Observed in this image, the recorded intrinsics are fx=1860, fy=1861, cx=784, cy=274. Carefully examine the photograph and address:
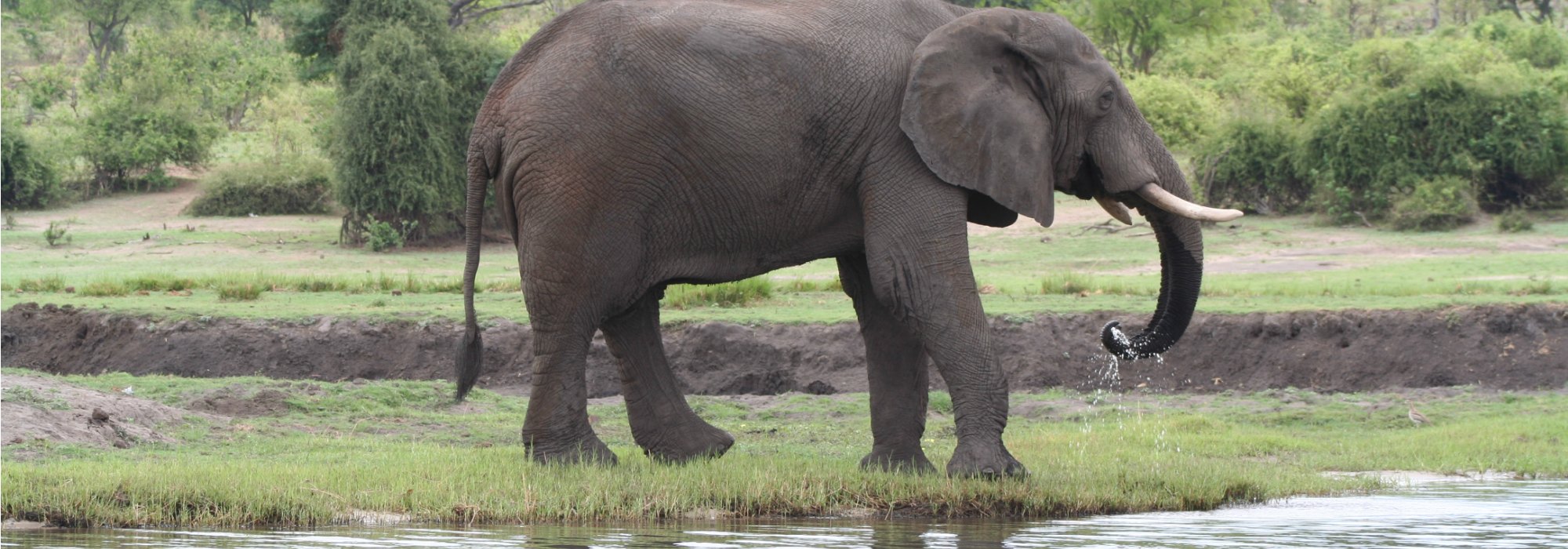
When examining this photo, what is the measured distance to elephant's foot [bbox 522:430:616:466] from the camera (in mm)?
9430

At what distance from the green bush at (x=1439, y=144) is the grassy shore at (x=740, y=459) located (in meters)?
11.3

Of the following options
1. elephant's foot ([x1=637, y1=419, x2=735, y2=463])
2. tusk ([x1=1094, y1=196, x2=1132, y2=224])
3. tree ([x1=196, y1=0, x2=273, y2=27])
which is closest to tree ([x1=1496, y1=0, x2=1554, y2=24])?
tree ([x1=196, y1=0, x2=273, y2=27])

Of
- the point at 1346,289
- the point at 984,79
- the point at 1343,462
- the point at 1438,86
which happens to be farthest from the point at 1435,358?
the point at 1438,86

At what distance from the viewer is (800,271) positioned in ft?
71.8

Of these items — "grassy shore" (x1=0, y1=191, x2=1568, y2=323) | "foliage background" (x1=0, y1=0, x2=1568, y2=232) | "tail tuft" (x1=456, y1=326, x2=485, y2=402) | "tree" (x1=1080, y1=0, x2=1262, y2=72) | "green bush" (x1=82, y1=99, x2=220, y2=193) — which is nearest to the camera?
"tail tuft" (x1=456, y1=326, x2=485, y2=402)

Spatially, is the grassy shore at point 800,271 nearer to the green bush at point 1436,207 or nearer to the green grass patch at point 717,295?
the green grass patch at point 717,295

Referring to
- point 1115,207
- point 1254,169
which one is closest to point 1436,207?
point 1254,169

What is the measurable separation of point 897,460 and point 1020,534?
1.60 metres

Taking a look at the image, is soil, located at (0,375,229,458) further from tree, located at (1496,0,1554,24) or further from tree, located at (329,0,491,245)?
tree, located at (1496,0,1554,24)

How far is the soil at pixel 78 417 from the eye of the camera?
9.85m

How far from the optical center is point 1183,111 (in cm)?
3109

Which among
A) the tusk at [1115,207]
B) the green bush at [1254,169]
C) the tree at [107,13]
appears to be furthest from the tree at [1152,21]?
the tusk at [1115,207]

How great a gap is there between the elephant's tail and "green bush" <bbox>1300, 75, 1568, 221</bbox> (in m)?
17.0

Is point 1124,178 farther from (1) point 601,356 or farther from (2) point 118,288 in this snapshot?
(2) point 118,288
